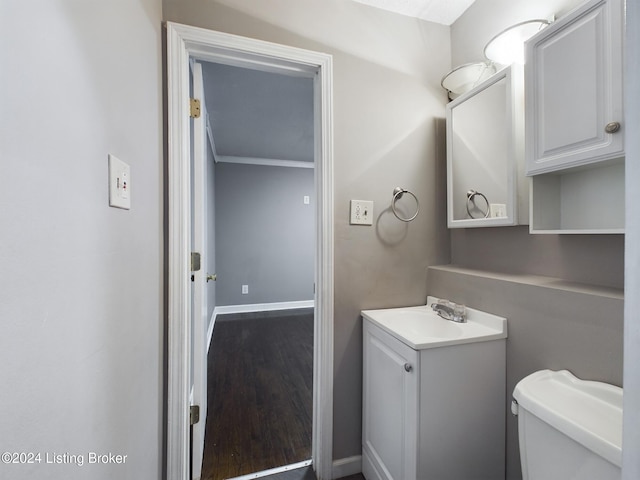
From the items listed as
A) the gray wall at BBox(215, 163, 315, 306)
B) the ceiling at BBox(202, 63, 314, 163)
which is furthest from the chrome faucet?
the gray wall at BBox(215, 163, 315, 306)

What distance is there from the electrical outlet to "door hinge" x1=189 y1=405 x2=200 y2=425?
3.87 ft

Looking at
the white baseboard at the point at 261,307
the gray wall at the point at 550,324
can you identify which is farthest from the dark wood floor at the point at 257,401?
the gray wall at the point at 550,324

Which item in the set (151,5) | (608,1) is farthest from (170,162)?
(608,1)

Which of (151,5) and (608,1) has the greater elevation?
(151,5)

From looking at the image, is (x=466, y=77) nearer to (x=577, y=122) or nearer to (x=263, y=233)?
(x=577, y=122)

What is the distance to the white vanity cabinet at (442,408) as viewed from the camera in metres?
1.02

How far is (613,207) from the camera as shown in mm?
925

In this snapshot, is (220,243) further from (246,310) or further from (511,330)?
(511,330)

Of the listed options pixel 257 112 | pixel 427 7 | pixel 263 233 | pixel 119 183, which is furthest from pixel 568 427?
pixel 263 233

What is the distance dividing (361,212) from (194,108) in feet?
3.14

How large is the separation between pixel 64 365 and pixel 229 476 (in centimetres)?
129

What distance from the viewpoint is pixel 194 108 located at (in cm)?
128

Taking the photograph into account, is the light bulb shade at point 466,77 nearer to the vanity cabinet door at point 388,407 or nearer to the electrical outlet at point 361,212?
the electrical outlet at point 361,212

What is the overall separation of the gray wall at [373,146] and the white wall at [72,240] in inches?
32.8
